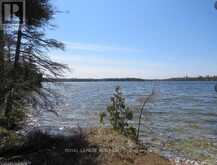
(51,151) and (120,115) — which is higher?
(120,115)

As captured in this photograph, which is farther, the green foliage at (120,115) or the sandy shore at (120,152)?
the green foliage at (120,115)

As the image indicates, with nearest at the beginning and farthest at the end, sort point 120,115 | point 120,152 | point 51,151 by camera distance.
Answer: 1. point 51,151
2. point 120,152
3. point 120,115

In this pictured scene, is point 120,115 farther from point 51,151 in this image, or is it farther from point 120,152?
point 51,151

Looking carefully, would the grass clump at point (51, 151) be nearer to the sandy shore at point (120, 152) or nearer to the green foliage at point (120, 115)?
the sandy shore at point (120, 152)

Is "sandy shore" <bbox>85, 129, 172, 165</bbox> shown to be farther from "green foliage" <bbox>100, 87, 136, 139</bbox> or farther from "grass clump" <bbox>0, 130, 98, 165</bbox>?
"green foliage" <bbox>100, 87, 136, 139</bbox>

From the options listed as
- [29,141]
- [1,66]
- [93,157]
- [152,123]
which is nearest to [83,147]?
[93,157]

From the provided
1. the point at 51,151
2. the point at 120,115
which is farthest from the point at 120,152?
the point at 120,115

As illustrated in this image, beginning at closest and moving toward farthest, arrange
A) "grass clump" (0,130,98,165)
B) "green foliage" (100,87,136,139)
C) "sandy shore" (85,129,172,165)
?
1. "grass clump" (0,130,98,165)
2. "sandy shore" (85,129,172,165)
3. "green foliage" (100,87,136,139)

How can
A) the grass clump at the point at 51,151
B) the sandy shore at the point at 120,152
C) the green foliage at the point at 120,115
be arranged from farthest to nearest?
the green foliage at the point at 120,115, the sandy shore at the point at 120,152, the grass clump at the point at 51,151

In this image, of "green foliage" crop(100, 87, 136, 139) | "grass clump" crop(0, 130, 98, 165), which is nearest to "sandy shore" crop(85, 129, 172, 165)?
"grass clump" crop(0, 130, 98, 165)

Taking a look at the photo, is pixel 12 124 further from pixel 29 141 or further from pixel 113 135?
pixel 113 135

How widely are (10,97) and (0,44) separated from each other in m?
1.61

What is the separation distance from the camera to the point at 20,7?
9836 millimetres

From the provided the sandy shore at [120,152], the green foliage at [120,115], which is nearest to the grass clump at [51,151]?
the sandy shore at [120,152]
